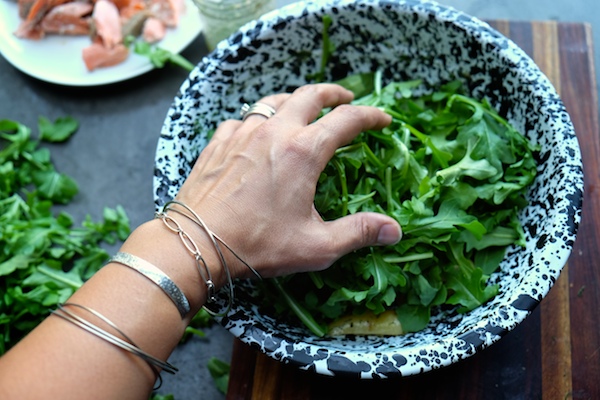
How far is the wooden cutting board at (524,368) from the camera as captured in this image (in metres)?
0.88

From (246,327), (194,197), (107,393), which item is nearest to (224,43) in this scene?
(194,197)

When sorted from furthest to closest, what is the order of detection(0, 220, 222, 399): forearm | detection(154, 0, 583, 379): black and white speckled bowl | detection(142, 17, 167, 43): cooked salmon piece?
detection(142, 17, 167, 43): cooked salmon piece → detection(154, 0, 583, 379): black and white speckled bowl → detection(0, 220, 222, 399): forearm

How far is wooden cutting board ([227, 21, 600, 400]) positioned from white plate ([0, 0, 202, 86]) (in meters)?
0.71

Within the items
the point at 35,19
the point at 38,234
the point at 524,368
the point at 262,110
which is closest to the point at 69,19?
the point at 35,19

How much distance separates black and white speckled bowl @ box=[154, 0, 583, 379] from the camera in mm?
715

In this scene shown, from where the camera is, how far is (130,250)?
687 millimetres

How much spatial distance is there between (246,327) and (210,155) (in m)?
0.23

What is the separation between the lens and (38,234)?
1161mm

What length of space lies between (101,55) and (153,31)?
4.8 inches

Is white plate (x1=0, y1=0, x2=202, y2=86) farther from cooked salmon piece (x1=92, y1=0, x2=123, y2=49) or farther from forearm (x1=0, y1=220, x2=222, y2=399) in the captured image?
forearm (x1=0, y1=220, x2=222, y2=399)

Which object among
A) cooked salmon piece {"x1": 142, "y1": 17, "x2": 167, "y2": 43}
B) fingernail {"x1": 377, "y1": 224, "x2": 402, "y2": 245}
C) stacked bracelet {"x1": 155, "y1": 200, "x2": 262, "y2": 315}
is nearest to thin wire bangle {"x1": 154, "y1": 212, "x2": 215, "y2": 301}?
stacked bracelet {"x1": 155, "y1": 200, "x2": 262, "y2": 315}

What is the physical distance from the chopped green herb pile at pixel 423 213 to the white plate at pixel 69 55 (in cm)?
66

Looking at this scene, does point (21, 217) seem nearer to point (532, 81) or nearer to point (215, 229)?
point (215, 229)

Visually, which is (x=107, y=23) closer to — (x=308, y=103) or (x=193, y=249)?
(x=308, y=103)
